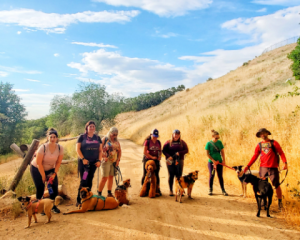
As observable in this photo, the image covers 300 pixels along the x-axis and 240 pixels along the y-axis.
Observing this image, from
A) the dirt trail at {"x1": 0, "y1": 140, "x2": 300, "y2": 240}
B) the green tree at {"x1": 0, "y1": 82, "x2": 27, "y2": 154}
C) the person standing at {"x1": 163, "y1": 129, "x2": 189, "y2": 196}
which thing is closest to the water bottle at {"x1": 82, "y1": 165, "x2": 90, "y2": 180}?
the dirt trail at {"x1": 0, "y1": 140, "x2": 300, "y2": 240}

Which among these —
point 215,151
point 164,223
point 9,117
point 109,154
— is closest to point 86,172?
point 109,154

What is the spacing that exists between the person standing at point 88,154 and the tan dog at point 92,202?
49 centimetres

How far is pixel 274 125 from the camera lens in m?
9.12

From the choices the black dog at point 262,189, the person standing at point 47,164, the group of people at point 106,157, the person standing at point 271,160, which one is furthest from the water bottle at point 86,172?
the person standing at point 271,160

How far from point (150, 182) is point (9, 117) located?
26.2 m

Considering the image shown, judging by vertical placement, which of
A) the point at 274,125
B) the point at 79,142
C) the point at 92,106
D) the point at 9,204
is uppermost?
the point at 92,106

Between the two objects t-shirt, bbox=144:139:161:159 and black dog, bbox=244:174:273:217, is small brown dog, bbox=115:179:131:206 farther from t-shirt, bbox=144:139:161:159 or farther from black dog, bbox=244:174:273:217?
black dog, bbox=244:174:273:217

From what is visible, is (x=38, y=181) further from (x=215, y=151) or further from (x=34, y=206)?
(x=215, y=151)

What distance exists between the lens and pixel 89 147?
5.40 m

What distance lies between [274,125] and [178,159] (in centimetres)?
521

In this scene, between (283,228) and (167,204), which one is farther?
(167,204)

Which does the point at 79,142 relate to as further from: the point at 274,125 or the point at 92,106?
the point at 92,106

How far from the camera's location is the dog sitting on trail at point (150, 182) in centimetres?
616

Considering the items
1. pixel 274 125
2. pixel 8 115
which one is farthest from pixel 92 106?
pixel 274 125
